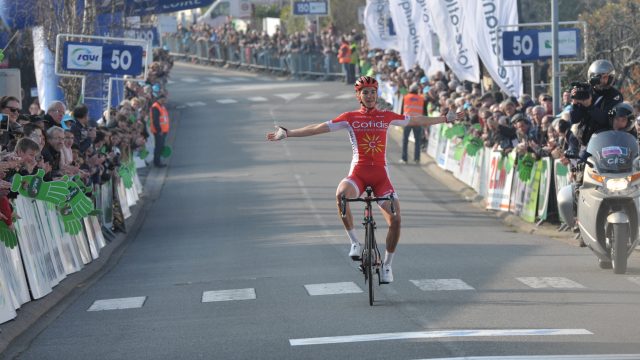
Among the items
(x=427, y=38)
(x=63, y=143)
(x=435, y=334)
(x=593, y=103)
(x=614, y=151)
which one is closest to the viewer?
(x=435, y=334)

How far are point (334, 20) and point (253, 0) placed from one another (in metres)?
14.6

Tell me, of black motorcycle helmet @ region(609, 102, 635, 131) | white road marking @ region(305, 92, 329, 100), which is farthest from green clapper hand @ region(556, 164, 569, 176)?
white road marking @ region(305, 92, 329, 100)

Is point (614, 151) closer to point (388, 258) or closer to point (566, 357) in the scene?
point (388, 258)

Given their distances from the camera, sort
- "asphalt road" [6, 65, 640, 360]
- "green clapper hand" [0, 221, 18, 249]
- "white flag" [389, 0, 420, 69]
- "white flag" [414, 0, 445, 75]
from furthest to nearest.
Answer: "white flag" [389, 0, 420, 69]
"white flag" [414, 0, 445, 75]
"green clapper hand" [0, 221, 18, 249]
"asphalt road" [6, 65, 640, 360]

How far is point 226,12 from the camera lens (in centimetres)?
8662

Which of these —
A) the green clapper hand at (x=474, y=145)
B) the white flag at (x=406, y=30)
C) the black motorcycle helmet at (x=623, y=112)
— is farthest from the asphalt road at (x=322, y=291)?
the white flag at (x=406, y=30)

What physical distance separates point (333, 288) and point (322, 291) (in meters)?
0.28

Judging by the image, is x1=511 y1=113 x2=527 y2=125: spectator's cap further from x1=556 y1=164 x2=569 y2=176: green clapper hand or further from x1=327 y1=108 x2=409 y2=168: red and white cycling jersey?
x1=327 y1=108 x2=409 y2=168: red and white cycling jersey

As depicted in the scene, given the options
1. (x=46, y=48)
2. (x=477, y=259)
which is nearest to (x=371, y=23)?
(x=46, y=48)

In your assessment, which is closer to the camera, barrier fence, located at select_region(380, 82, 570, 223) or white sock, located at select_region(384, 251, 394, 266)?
white sock, located at select_region(384, 251, 394, 266)

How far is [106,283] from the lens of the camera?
16.7 metres

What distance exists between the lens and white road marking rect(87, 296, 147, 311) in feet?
45.9

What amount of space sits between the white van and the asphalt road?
55.1 metres

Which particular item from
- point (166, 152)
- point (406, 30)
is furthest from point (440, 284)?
point (406, 30)
